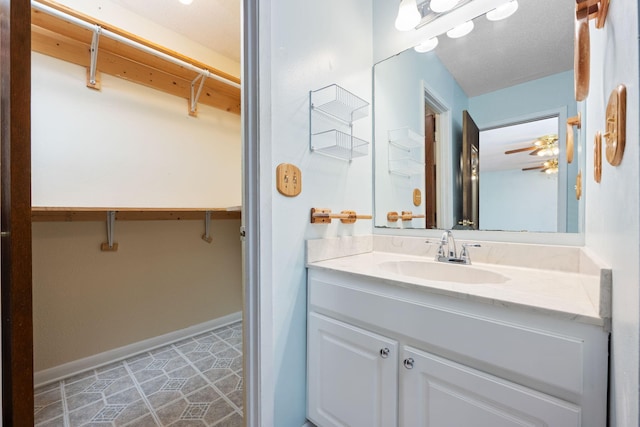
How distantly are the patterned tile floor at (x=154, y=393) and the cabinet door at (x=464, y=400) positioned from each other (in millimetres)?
936

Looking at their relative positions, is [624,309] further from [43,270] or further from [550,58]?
[43,270]

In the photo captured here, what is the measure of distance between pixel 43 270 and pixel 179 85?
1.51 metres

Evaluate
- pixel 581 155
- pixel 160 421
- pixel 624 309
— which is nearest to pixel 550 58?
pixel 581 155

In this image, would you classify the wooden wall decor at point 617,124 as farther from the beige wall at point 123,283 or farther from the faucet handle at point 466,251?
the beige wall at point 123,283

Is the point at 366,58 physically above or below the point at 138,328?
above

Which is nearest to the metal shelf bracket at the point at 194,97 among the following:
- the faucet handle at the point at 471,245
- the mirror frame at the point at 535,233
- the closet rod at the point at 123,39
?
the closet rod at the point at 123,39

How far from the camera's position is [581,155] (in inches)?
39.6

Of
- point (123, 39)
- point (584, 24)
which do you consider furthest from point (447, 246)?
point (123, 39)

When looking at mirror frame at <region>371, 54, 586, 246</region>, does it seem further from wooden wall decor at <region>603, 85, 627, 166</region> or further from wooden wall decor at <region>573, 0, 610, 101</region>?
wooden wall decor at <region>603, 85, 627, 166</region>

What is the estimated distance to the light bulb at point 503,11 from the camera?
119cm

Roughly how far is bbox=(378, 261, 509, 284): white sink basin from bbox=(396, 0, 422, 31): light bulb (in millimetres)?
1205

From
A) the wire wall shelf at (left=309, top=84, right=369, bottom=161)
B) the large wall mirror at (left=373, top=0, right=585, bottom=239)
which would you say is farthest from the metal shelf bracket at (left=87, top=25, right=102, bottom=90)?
the large wall mirror at (left=373, top=0, right=585, bottom=239)

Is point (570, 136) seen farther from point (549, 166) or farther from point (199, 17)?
point (199, 17)

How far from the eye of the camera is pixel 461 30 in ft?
4.34
